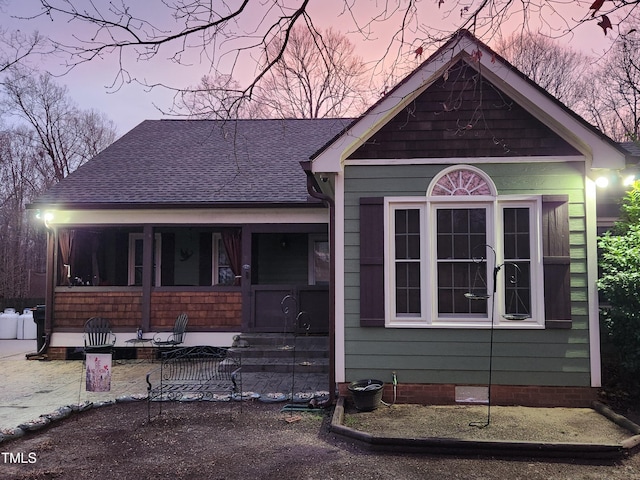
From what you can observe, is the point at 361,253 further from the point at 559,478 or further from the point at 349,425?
the point at 559,478

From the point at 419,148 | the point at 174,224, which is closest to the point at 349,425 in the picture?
the point at 419,148

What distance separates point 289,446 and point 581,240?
Answer: 438 centimetres

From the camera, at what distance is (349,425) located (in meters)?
5.28

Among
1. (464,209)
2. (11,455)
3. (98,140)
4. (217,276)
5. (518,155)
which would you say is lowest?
(11,455)

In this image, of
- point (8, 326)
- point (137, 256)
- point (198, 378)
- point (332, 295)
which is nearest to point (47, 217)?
point (137, 256)

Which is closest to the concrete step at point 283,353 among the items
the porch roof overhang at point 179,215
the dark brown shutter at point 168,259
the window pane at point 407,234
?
the porch roof overhang at point 179,215

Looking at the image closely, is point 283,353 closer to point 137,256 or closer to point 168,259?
point 168,259

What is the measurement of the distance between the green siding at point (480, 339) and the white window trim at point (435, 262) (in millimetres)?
96

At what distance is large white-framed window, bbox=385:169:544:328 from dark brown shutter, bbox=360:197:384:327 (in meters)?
0.09

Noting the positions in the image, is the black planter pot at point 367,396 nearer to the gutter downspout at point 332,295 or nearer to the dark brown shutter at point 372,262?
Result: the gutter downspout at point 332,295

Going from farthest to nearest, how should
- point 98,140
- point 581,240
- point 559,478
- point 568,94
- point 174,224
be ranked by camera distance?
point 98,140 < point 568,94 < point 174,224 < point 581,240 < point 559,478

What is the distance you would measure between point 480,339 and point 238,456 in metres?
3.29

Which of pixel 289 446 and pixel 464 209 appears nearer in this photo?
pixel 289 446

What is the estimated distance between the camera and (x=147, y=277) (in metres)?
9.90
